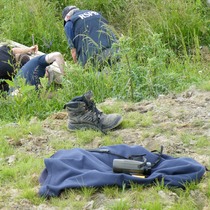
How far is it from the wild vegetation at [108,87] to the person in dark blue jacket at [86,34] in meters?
0.57

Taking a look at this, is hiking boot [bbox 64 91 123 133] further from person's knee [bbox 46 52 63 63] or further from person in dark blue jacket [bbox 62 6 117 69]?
person in dark blue jacket [bbox 62 6 117 69]

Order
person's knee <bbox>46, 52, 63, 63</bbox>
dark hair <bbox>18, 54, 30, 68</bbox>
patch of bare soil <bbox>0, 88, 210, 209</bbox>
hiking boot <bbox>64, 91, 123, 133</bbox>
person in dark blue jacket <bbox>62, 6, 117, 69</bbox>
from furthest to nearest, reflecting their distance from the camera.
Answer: person in dark blue jacket <bbox>62, 6, 117, 69</bbox> → dark hair <bbox>18, 54, 30, 68</bbox> → person's knee <bbox>46, 52, 63, 63</bbox> → hiking boot <bbox>64, 91, 123, 133</bbox> → patch of bare soil <bbox>0, 88, 210, 209</bbox>

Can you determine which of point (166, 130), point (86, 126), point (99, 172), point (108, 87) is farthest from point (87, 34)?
point (99, 172)

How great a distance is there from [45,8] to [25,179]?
28.0ft

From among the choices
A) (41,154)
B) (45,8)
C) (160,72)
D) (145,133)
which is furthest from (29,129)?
(45,8)

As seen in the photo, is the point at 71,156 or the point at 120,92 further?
the point at 120,92

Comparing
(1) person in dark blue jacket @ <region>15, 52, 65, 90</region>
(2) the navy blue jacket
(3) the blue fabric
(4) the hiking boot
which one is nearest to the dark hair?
(1) person in dark blue jacket @ <region>15, 52, 65, 90</region>

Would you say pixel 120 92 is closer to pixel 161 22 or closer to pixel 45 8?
pixel 161 22

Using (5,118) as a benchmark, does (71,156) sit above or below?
above

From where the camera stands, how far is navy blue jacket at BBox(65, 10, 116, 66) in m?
10.4

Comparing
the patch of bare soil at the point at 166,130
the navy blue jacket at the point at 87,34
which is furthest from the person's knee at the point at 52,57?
the patch of bare soil at the point at 166,130

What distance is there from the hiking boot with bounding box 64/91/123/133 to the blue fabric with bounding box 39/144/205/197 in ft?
3.79

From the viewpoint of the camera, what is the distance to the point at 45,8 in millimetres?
13281

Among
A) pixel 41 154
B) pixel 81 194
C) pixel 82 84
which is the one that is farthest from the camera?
pixel 82 84
